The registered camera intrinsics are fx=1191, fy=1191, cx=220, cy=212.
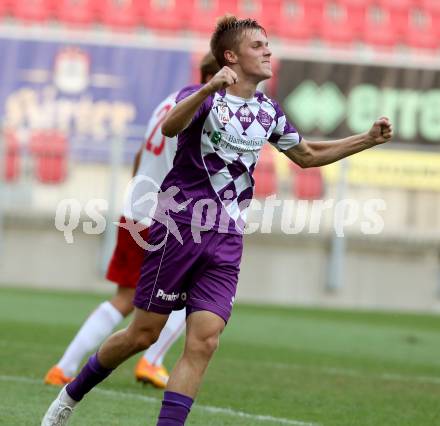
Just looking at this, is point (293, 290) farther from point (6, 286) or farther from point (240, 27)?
point (240, 27)

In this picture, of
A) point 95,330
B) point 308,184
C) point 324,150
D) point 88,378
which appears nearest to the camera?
point 88,378

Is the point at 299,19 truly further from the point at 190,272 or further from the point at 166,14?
the point at 190,272

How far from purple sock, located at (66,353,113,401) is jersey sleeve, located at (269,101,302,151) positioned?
1.26 metres

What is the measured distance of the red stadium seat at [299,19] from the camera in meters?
25.5

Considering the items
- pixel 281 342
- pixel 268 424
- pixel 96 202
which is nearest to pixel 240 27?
pixel 268 424

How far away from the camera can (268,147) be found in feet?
57.1

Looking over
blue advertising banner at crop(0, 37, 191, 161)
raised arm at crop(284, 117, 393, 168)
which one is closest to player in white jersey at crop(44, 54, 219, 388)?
raised arm at crop(284, 117, 393, 168)

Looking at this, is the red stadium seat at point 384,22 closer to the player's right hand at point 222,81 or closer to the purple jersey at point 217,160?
the purple jersey at point 217,160

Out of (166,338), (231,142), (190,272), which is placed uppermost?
(231,142)

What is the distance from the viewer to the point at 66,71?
68.4ft

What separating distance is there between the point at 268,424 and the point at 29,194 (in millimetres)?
11687

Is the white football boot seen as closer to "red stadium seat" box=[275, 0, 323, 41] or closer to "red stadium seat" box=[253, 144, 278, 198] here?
"red stadium seat" box=[253, 144, 278, 198]

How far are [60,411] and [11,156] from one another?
40.0 ft

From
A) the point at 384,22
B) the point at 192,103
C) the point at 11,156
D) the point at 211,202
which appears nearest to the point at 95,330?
the point at 211,202
